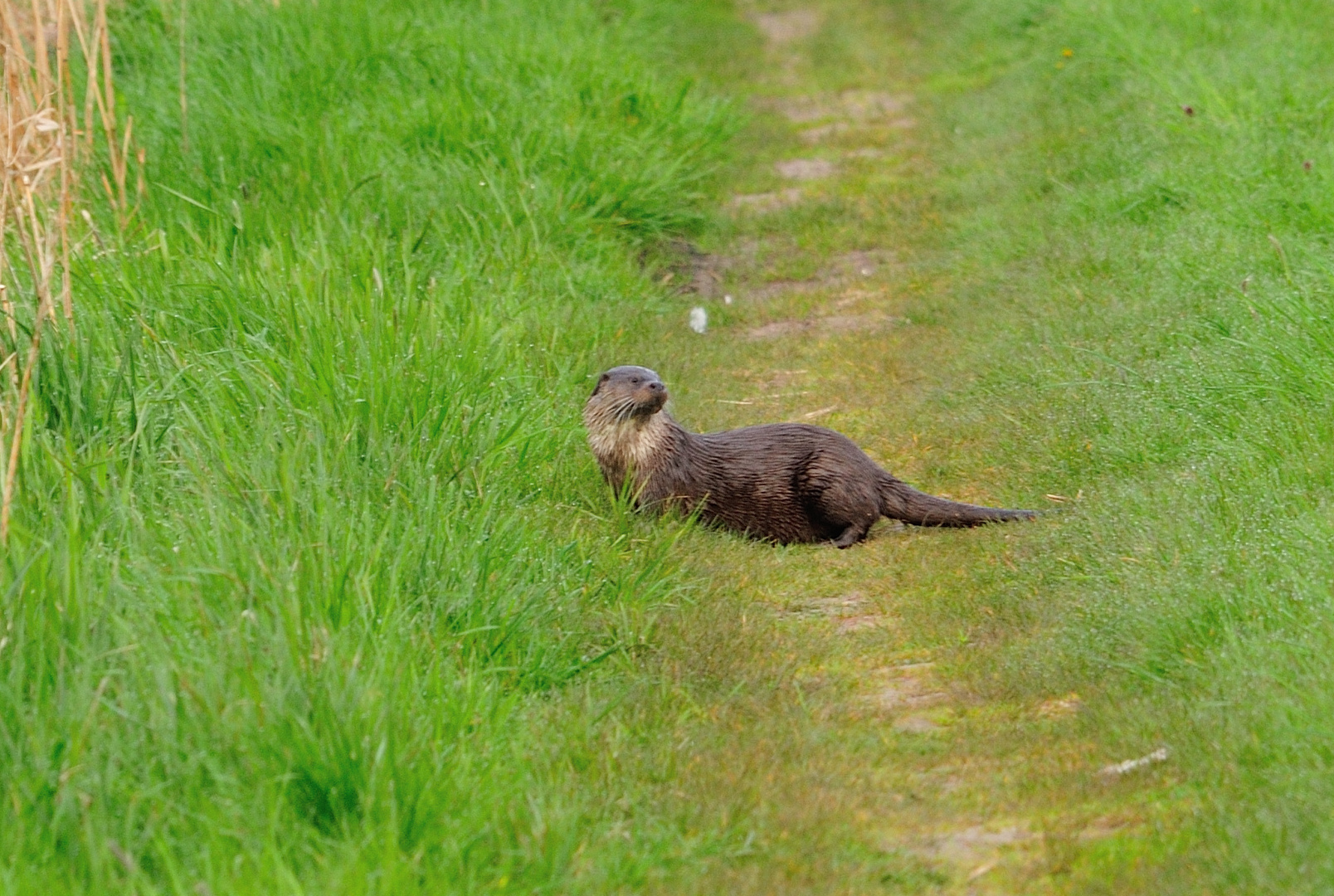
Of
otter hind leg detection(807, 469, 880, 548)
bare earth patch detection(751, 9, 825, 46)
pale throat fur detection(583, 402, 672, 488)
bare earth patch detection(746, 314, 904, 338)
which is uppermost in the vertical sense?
pale throat fur detection(583, 402, 672, 488)

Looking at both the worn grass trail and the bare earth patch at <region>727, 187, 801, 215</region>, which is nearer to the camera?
the worn grass trail

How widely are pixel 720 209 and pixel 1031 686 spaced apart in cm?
480

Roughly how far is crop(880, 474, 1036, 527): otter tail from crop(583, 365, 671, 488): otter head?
72 centimetres

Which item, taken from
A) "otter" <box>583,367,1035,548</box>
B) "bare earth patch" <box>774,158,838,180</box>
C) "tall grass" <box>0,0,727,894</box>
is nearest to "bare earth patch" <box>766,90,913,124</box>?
"bare earth patch" <box>774,158,838,180</box>

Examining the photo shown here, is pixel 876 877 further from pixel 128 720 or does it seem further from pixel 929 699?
pixel 128 720

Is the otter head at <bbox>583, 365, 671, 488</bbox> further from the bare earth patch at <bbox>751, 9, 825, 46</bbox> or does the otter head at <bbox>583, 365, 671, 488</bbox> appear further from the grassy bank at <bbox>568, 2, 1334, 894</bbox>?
the bare earth patch at <bbox>751, 9, 825, 46</bbox>

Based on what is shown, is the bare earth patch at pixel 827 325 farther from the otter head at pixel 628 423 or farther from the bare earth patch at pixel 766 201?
the otter head at pixel 628 423

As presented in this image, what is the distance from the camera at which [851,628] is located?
4.00 metres

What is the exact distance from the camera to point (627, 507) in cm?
442

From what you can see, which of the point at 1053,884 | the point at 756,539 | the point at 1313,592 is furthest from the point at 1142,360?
the point at 1053,884

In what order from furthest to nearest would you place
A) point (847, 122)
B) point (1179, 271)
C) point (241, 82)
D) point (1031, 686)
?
point (847, 122) → point (241, 82) → point (1179, 271) → point (1031, 686)

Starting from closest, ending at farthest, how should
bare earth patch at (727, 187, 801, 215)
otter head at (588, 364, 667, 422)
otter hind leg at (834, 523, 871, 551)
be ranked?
otter head at (588, 364, 667, 422) < otter hind leg at (834, 523, 871, 551) < bare earth patch at (727, 187, 801, 215)

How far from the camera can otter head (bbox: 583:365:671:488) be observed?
459 cm

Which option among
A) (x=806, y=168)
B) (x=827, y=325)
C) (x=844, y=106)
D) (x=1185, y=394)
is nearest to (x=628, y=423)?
(x=1185, y=394)
